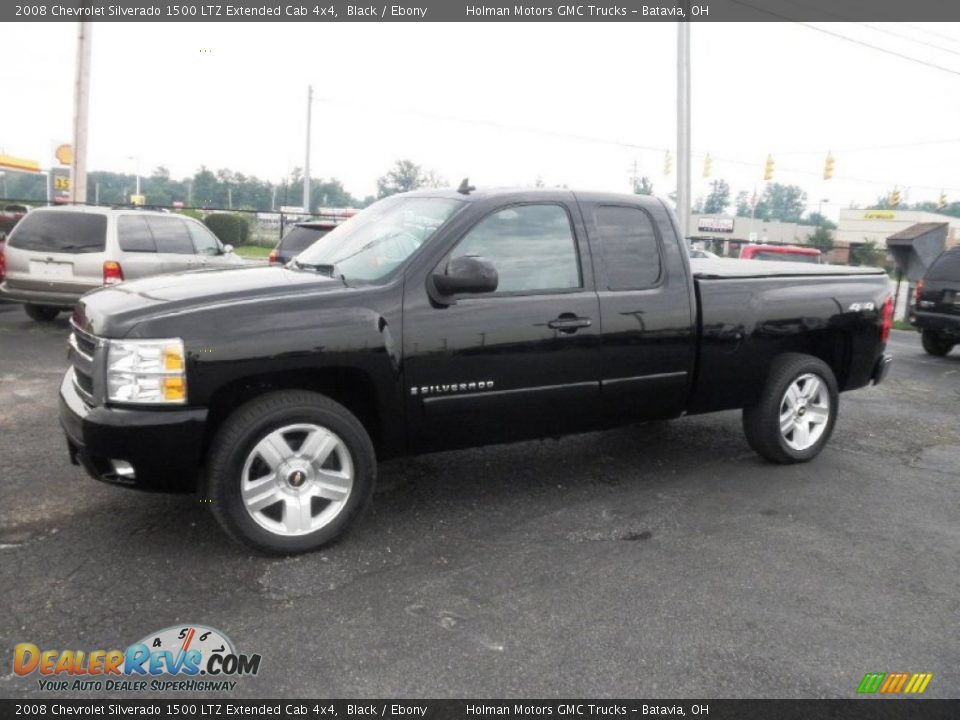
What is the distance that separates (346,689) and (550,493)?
92.3 inches

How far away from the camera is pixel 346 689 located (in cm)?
282

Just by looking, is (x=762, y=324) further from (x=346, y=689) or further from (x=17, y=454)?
(x=17, y=454)

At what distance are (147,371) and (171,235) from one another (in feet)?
26.9

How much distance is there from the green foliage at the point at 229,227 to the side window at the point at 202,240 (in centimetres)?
2124

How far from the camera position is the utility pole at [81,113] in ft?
48.6

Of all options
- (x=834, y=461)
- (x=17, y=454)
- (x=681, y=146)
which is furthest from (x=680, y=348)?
(x=681, y=146)

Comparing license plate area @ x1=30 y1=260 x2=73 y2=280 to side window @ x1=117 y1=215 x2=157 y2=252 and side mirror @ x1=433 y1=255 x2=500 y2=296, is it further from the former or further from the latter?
side mirror @ x1=433 y1=255 x2=500 y2=296

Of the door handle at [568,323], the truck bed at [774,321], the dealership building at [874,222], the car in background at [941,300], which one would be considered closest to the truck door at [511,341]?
the door handle at [568,323]

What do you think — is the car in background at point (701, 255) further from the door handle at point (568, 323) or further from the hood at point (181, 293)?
the hood at point (181, 293)

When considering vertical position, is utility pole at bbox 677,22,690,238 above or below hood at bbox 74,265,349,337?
above

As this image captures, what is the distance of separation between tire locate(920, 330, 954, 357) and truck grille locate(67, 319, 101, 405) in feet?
39.8

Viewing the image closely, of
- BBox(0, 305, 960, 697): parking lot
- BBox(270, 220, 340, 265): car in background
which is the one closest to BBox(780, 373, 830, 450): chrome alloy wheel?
BBox(0, 305, 960, 697): parking lot

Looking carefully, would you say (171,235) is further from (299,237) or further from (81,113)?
(81,113)

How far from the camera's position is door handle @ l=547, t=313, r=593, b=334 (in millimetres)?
4504
